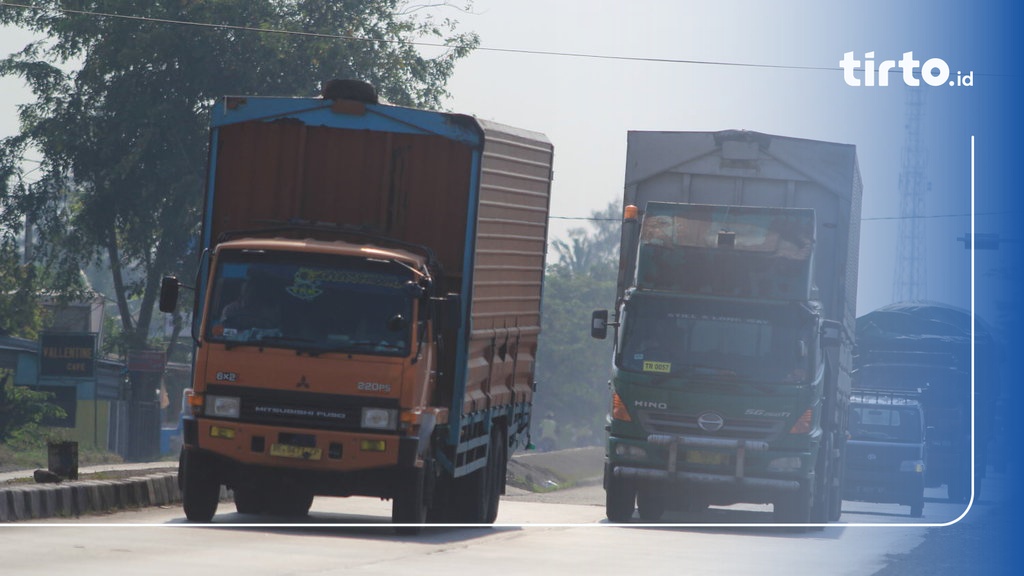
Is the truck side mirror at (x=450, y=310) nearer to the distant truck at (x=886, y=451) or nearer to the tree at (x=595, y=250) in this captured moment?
the distant truck at (x=886, y=451)

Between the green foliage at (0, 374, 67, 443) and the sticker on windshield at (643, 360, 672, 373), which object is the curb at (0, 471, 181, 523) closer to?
the sticker on windshield at (643, 360, 672, 373)

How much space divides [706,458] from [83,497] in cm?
665

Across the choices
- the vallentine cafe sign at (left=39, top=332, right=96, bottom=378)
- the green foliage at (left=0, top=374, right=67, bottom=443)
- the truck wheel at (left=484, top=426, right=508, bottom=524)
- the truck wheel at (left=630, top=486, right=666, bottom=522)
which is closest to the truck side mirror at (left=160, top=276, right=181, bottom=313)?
the truck wheel at (left=484, top=426, right=508, bottom=524)

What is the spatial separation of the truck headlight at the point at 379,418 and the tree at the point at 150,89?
27.4 metres

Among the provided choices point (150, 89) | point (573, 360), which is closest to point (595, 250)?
point (573, 360)

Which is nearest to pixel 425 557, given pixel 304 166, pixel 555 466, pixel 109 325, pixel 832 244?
pixel 304 166

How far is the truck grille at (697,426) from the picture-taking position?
17.8 meters

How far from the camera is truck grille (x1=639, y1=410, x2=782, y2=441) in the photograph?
699 inches

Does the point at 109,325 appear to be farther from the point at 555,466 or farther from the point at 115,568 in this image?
the point at 115,568

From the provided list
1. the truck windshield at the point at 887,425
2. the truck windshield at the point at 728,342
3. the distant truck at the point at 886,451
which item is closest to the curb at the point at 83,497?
the truck windshield at the point at 728,342

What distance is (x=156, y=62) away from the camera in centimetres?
4128

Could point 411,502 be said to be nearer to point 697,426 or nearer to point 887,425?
point 697,426

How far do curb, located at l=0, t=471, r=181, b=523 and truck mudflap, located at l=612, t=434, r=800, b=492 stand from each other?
5.29 meters

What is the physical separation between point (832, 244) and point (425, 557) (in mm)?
9171
